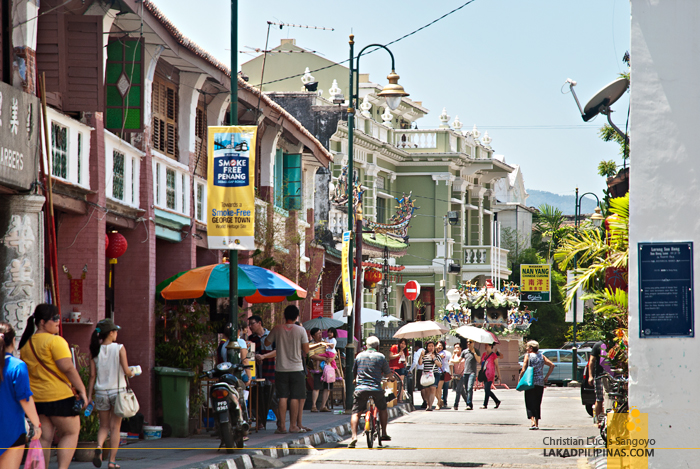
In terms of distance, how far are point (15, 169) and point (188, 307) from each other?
18.1 ft

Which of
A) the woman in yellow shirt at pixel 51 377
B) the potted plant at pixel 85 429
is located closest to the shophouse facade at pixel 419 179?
the potted plant at pixel 85 429

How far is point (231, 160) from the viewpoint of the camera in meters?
13.8

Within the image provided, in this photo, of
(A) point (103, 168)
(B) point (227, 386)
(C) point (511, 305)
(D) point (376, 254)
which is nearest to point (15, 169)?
(A) point (103, 168)

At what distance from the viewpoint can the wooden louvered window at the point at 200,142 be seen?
775 inches

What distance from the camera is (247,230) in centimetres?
1384

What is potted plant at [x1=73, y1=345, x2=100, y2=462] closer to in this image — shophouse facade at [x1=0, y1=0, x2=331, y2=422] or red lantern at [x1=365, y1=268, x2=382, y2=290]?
shophouse facade at [x1=0, y1=0, x2=331, y2=422]

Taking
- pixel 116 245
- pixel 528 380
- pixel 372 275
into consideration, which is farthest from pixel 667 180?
pixel 372 275

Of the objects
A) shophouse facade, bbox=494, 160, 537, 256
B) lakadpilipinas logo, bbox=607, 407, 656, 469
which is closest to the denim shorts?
lakadpilipinas logo, bbox=607, 407, 656, 469

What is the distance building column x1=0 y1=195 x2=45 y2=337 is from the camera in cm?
1189

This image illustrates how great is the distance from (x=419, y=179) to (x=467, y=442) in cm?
3146

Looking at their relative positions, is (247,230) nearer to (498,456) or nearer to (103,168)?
(103,168)

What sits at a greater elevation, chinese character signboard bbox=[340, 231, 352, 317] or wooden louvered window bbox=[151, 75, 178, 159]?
wooden louvered window bbox=[151, 75, 178, 159]

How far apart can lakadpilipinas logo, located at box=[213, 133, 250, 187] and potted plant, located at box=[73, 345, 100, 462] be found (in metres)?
3.05

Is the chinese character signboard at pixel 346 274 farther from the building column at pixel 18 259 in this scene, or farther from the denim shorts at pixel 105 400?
the denim shorts at pixel 105 400
